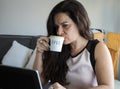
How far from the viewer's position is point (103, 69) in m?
1.21

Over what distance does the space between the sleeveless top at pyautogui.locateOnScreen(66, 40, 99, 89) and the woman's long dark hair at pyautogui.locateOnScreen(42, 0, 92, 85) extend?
0.04 meters

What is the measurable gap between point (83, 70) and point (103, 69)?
0.14 metres

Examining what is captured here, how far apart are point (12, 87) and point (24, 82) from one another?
0.08 meters

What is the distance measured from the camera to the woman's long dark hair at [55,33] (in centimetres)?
132

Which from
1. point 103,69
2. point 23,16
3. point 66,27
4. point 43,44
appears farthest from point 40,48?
point 23,16

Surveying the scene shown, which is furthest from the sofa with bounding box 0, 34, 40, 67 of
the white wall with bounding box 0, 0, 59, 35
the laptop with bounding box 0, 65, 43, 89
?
the laptop with bounding box 0, 65, 43, 89

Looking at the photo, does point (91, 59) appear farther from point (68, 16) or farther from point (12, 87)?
point (12, 87)

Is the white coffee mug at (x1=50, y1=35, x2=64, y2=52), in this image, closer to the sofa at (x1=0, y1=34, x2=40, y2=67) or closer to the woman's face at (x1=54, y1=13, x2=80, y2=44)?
the woman's face at (x1=54, y1=13, x2=80, y2=44)

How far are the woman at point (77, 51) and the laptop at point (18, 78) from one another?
37 centimetres

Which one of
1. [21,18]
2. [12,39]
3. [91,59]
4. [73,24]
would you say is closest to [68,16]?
[73,24]

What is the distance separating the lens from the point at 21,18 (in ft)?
9.59

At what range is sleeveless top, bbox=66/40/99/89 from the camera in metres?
1.30

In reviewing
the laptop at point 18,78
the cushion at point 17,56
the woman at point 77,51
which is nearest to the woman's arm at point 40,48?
the woman at point 77,51

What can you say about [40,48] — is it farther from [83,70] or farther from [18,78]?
[18,78]
